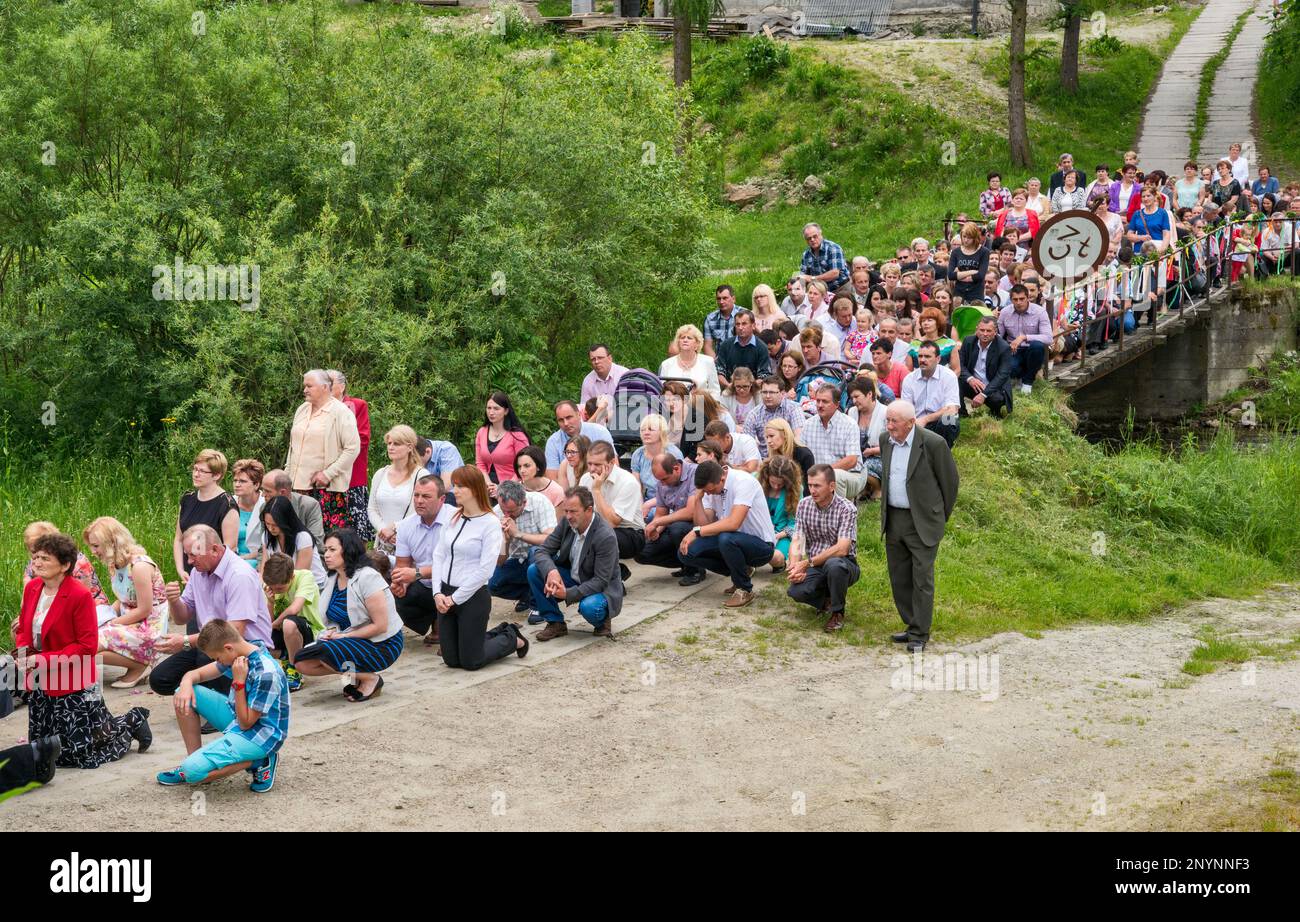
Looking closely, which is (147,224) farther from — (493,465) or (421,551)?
(421,551)

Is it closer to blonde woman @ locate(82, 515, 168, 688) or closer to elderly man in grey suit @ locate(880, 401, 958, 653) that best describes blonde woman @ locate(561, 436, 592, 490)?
elderly man in grey suit @ locate(880, 401, 958, 653)

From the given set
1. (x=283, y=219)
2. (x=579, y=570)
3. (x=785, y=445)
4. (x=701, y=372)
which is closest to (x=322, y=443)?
(x=579, y=570)

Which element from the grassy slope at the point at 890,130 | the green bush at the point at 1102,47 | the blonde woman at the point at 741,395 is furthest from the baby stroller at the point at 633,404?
the green bush at the point at 1102,47

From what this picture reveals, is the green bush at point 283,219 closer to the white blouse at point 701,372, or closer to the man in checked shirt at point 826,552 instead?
the white blouse at point 701,372

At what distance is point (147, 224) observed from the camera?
16.3m

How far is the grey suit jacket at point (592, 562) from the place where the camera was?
37.4 ft

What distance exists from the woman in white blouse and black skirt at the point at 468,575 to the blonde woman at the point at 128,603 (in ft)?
6.62

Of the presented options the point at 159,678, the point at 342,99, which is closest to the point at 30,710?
the point at 159,678

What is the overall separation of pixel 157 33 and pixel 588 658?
1087 centimetres

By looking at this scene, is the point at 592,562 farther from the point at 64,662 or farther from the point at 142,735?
the point at 64,662

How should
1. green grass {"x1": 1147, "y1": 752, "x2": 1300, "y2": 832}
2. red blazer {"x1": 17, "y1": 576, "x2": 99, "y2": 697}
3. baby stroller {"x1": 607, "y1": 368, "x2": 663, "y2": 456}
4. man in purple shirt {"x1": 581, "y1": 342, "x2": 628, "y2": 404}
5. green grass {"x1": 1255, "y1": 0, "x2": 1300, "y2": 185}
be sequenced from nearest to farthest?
green grass {"x1": 1147, "y1": 752, "x2": 1300, "y2": 832}
red blazer {"x1": 17, "y1": 576, "x2": 99, "y2": 697}
man in purple shirt {"x1": 581, "y1": 342, "x2": 628, "y2": 404}
baby stroller {"x1": 607, "y1": 368, "x2": 663, "y2": 456}
green grass {"x1": 1255, "y1": 0, "x2": 1300, "y2": 185}

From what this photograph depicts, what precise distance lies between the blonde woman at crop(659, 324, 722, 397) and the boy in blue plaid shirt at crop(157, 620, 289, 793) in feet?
24.7

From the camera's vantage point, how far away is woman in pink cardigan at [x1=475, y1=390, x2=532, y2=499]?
1315cm

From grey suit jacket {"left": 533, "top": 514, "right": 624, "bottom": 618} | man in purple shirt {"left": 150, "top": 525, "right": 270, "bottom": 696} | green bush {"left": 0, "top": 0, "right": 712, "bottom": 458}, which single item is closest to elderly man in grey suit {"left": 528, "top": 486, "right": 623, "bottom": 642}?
grey suit jacket {"left": 533, "top": 514, "right": 624, "bottom": 618}
